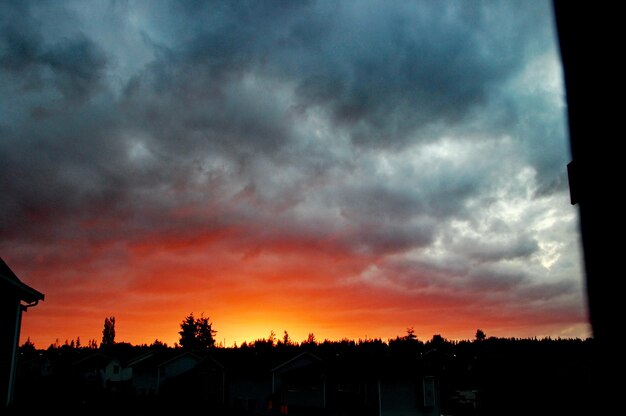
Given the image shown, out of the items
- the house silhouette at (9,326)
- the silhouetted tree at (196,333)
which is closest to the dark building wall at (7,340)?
the house silhouette at (9,326)

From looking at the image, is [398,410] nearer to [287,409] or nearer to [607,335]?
[287,409]

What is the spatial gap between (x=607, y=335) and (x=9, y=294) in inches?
697

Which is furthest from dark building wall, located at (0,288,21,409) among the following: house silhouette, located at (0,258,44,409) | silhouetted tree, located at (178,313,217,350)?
silhouetted tree, located at (178,313,217,350)

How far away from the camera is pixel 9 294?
615 inches

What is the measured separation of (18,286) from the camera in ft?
50.6

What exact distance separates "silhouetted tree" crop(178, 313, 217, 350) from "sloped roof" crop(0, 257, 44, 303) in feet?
468

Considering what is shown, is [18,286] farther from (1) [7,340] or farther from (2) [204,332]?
(2) [204,332]

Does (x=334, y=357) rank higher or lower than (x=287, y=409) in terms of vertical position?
higher

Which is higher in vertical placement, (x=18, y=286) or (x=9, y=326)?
(x=18, y=286)

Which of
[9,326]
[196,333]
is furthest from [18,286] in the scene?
[196,333]

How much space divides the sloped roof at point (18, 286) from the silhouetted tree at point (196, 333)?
468ft

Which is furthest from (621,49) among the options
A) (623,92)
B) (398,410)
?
(398,410)

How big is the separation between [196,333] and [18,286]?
479 feet

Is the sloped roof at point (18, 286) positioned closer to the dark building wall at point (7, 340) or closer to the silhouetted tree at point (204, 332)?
the dark building wall at point (7, 340)
